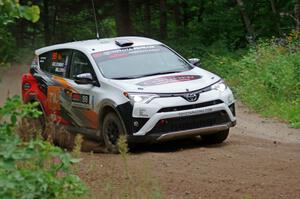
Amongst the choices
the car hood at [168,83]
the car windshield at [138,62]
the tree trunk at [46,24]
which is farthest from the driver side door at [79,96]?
the tree trunk at [46,24]

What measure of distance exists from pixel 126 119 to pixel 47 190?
626 centimetres

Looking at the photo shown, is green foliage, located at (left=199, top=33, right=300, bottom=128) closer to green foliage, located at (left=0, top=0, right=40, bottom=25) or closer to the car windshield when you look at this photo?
the car windshield

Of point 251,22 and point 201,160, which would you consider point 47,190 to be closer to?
point 201,160

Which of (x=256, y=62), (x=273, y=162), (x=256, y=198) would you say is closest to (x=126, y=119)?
(x=273, y=162)

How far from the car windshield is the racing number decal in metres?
0.46

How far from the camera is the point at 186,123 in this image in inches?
416

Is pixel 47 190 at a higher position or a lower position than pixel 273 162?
higher

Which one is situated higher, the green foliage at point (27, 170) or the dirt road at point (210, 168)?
the green foliage at point (27, 170)

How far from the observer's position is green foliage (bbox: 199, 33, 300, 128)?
15156mm

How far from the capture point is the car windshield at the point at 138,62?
11.3 m

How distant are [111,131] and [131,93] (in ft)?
2.36

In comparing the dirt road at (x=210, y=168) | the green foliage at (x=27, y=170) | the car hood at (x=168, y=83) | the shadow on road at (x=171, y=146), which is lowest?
the shadow on road at (x=171, y=146)

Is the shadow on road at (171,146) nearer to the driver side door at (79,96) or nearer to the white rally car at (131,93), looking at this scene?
the white rally car at (131,93)

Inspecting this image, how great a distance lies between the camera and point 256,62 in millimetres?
18859
